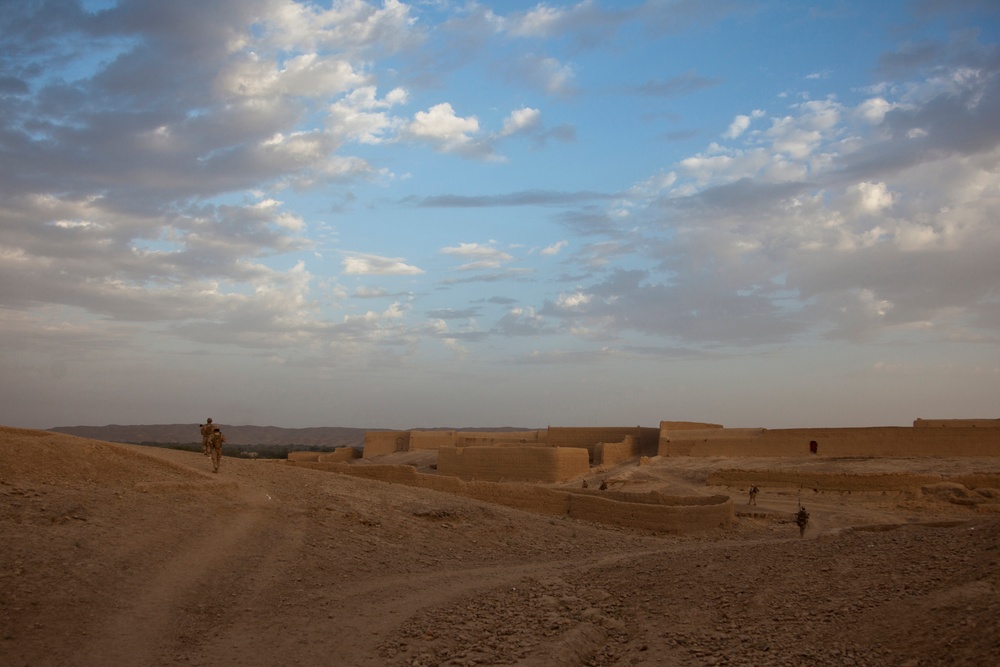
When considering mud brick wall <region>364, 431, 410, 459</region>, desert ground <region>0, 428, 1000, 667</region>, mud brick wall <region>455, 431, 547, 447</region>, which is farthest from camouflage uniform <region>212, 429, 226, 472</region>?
mud brick wall <region>364, 431, 410, 459</region>

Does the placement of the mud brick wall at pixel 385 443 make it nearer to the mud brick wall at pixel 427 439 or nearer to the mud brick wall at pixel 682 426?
the mud brick wall at pixel 427 439

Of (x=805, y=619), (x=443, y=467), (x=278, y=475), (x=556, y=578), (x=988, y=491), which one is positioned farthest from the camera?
(x=443, y=467)

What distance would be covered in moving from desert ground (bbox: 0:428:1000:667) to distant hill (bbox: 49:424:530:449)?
97737 mm

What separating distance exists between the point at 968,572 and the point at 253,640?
674cm

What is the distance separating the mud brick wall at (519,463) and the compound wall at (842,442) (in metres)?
4.95

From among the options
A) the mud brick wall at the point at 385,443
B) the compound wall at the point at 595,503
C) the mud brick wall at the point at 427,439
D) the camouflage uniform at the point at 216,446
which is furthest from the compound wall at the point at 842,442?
the camouflage uniform at the point at 216,446

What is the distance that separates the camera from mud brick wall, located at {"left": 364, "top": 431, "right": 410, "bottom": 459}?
46.0 m

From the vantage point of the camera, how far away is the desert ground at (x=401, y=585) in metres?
6.87

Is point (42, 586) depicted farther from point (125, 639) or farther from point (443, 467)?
point (443, 467)

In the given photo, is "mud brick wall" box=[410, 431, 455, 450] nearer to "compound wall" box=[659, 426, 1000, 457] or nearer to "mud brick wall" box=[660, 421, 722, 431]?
"mud brick wall" box=[660, 421, 722, 431]

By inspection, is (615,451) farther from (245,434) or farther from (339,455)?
(245,434)

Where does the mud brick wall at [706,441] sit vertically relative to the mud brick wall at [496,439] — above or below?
above

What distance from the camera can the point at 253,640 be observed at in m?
7.34

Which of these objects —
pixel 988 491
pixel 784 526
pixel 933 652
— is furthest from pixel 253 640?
pixel 988 491
